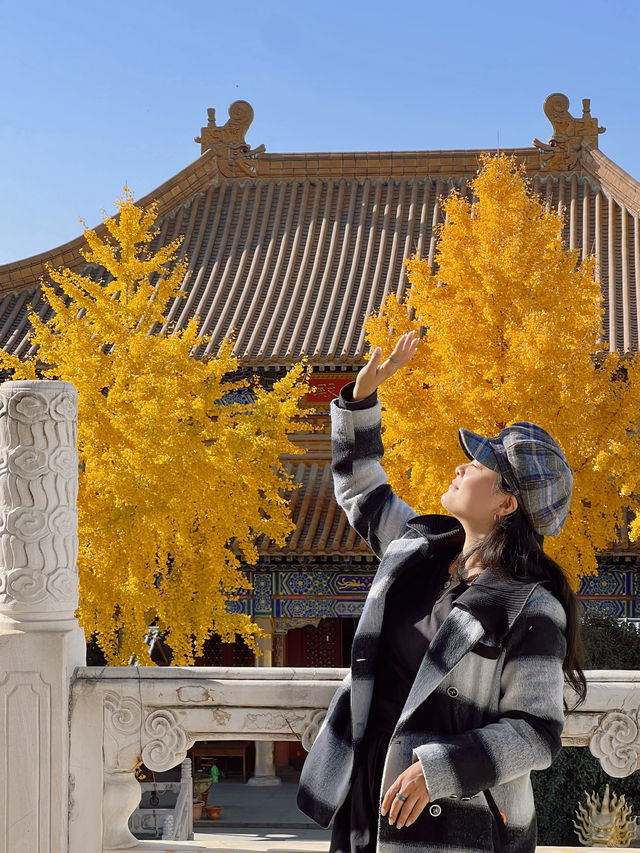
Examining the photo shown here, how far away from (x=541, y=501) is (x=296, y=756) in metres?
12.9

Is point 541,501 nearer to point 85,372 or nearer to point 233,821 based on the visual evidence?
point 85,372

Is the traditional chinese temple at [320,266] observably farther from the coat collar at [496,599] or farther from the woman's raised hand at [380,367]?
the coat collar at [496,599]

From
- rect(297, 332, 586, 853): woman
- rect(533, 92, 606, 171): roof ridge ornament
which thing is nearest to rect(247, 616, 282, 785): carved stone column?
rect(533, 92, 606, 171): roof ridge ornament

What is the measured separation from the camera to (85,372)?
9539mm

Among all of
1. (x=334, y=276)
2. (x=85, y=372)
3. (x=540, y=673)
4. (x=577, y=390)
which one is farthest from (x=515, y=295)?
(x=540, y=673)

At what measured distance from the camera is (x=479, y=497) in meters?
2.77

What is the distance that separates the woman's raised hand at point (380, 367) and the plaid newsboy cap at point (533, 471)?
457mm

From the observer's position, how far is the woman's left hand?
8.46 ft

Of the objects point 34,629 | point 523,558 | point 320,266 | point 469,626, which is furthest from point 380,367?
point 320,266

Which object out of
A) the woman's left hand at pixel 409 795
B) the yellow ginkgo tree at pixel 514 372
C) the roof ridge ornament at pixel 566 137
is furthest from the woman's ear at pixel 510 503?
the roof ridge ornament at pixel 566 137

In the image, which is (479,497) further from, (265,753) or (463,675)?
(265,753)

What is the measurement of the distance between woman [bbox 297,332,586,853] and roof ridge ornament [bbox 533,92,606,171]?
14.4 metres

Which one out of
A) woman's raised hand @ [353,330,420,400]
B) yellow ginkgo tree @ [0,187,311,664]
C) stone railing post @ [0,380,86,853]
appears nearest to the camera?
woman's raised hand @ [353,330,420,400]

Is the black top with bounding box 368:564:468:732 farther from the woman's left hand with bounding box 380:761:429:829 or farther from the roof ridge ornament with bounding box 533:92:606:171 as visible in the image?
the roof ridge ornament with bounding box 533:92:606:171
